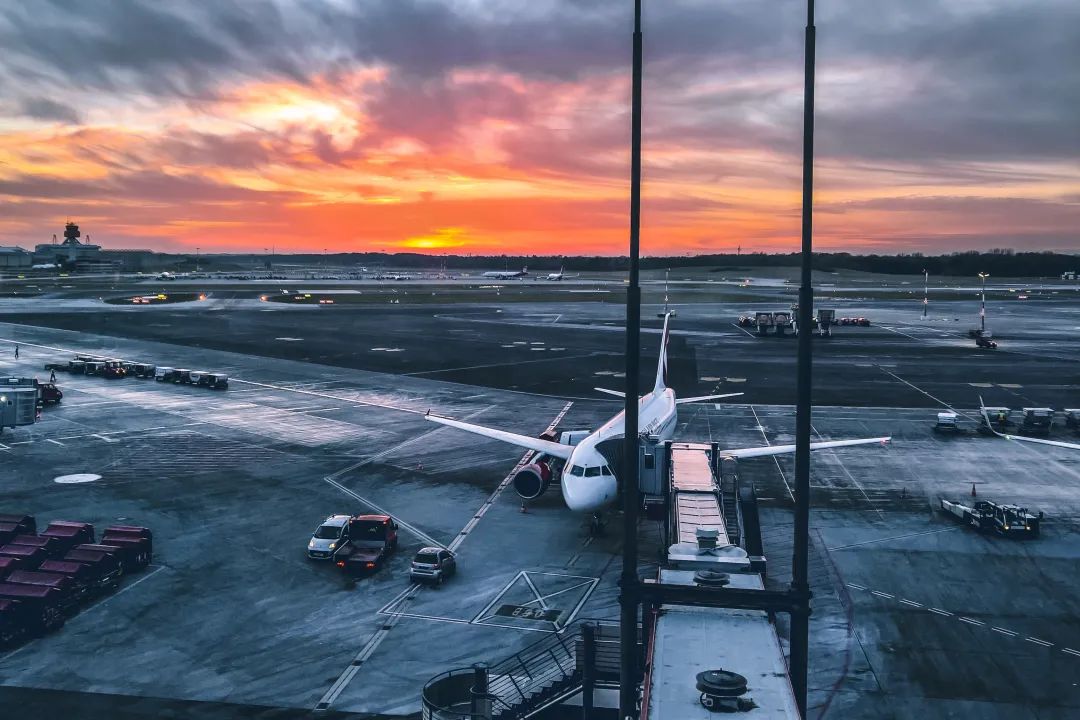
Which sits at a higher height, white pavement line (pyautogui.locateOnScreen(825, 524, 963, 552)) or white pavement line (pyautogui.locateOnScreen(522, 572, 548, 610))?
white pavement line (pyautogui.locateOnScreen(825, 524, 963, 552))

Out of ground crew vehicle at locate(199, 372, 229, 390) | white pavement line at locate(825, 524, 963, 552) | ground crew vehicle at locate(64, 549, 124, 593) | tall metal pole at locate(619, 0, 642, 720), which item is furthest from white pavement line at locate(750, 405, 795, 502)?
ground crew vehicle at locate(199, 372, 229, 390)

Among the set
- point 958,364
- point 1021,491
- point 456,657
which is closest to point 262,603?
point 456,657

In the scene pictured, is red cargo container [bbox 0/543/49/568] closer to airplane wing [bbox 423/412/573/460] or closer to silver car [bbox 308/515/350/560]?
silver car [bbox 308/515/350/560]

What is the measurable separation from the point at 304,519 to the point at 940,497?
36531mm

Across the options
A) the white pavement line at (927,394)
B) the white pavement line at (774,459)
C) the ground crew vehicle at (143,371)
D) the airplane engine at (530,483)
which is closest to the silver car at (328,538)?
the airplane engine at (530,483)

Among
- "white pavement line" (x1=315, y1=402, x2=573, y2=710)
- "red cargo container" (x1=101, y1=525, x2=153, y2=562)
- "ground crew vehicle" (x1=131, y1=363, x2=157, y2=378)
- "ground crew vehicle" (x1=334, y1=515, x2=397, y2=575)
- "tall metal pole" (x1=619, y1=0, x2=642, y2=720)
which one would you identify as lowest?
"white pavement line" (x1=315, y1=402, x2=573, y2=710)

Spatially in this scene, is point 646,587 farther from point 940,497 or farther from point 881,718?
point 940,497

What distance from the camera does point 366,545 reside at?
133ft

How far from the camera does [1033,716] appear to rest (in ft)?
86.1

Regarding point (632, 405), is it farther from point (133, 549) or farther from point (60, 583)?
point (133, 549)

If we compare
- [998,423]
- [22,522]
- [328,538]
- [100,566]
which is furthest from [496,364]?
[100,566]

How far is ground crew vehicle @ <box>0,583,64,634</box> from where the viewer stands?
31797mm

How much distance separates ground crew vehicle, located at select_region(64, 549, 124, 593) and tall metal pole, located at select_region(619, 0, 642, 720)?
26143 mm

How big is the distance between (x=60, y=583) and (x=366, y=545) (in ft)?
41.8
